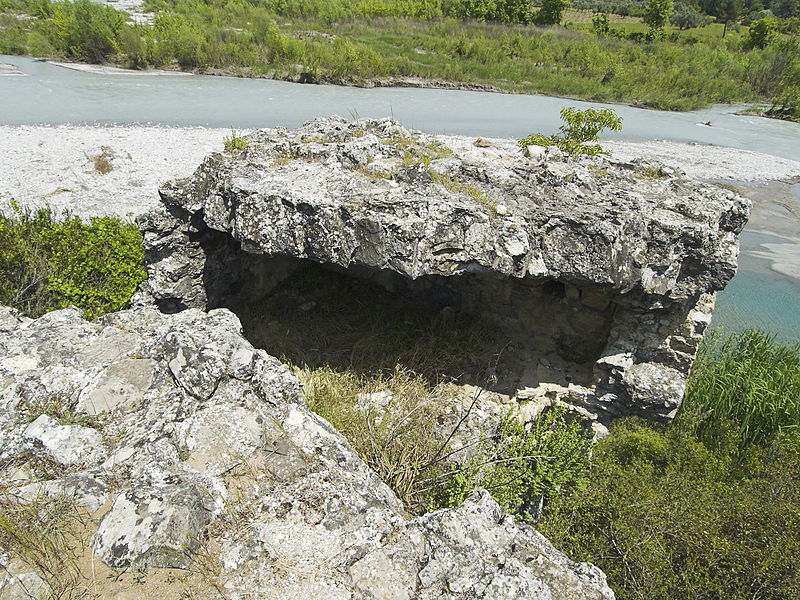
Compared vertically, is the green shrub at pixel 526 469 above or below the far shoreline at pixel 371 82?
below

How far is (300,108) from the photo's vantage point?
18.8m

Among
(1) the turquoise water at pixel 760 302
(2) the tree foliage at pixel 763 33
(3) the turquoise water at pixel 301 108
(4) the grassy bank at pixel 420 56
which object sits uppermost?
(2) the tree foliage at pixel 763 33

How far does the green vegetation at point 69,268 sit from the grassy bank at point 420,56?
18.9 metres

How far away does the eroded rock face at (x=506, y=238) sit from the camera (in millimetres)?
5066

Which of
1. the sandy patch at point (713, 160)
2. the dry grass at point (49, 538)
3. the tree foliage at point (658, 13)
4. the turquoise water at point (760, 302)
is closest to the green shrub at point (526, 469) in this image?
the dry grass at point (49, 538)

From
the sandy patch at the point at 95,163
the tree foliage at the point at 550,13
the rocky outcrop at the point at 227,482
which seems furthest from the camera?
the tree foliage at the point at 550,13

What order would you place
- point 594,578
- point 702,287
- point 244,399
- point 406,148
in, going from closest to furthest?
point 594,578, point 244,399, point 702,287, point 406,148

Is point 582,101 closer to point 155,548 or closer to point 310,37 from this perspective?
point 310,37

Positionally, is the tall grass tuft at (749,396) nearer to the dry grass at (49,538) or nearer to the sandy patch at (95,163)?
the dry grass at (49,538)

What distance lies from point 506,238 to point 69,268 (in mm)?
5775

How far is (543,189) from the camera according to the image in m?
5.80

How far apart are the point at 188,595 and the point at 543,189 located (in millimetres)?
4993

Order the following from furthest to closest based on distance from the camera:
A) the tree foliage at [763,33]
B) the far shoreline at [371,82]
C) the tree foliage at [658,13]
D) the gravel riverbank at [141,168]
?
the tree foliage at [658,13] → the tree foliage at [763,33] → the far shoreline at [371,82] → the gravel riverbank at [141,168]

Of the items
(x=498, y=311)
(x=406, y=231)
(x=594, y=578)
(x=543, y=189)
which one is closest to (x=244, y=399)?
(x=406, y=231)
